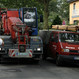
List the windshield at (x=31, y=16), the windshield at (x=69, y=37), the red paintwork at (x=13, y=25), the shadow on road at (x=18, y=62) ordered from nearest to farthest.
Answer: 1. the red paintwork at (x=13, y=25)
2. the shadow on road at (x=18, y=62)
3. the windshield at (x=69, y=37)
4. the windshield at (x=31, y=16)

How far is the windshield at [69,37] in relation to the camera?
1503cm

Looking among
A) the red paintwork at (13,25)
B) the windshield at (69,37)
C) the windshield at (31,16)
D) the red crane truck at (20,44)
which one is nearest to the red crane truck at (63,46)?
the windshield at (69,37)

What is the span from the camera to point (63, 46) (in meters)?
14.4

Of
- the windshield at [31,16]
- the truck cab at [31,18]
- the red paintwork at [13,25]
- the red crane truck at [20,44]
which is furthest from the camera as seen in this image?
the windshield at [31,16]

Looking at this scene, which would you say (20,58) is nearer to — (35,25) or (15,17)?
(15,17)

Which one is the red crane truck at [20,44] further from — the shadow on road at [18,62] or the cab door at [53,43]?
the cab door at [53,43]

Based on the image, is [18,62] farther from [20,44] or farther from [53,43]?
[53,43]

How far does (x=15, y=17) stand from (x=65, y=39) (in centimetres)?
372

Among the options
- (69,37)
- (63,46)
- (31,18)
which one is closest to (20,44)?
(63,46)

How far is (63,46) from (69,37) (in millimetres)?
1127

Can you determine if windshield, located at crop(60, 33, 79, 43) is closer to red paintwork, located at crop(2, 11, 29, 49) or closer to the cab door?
the cab door

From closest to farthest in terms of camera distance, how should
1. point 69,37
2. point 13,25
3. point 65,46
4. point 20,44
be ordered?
1. point 20,44
2. point 65,46
3. point 13,25
4. point 69,37

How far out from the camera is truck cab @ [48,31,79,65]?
1427 centimetres

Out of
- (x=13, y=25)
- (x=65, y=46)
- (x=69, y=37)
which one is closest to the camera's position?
(x=65, y=46)
